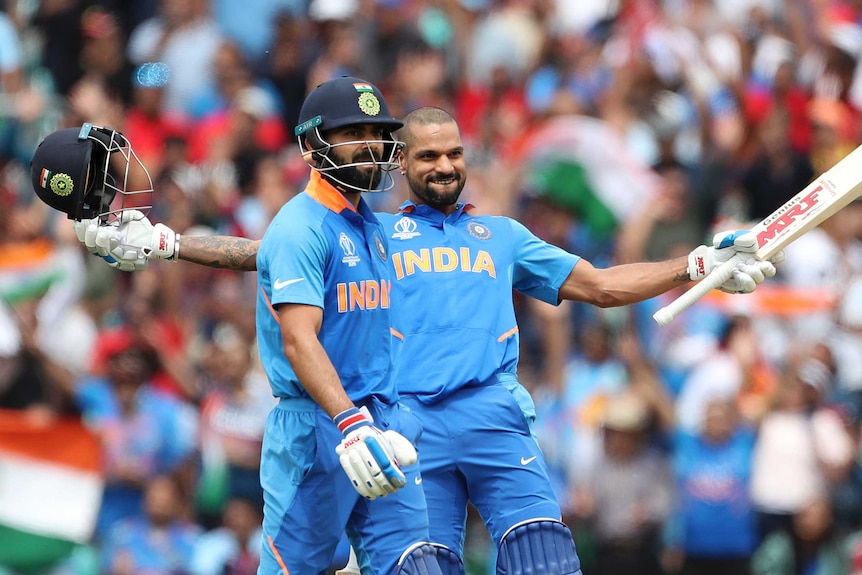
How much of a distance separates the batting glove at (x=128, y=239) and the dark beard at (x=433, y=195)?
119 centimetres

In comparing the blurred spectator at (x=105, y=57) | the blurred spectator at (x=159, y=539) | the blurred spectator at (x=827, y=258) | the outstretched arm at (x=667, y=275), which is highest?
the blurred spectator at (x=105, y=57)

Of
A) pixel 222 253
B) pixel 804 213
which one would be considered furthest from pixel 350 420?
pixel 804 213

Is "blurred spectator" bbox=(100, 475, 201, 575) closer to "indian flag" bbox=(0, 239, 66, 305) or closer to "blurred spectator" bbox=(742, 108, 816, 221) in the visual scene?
"indian flag" bbox=(0, 239, 66, 305)

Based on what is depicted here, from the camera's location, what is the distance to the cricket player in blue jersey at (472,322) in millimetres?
6531

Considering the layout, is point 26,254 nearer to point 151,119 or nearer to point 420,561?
point 151,119

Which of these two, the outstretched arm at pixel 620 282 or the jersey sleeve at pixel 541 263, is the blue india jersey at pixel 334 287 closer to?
the jersey sleeve at pixel 541 263

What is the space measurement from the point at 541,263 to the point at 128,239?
1.98 meters

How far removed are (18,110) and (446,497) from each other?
7.58m

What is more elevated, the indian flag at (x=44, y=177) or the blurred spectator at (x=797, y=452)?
the indian flag at (x=44, y=177)

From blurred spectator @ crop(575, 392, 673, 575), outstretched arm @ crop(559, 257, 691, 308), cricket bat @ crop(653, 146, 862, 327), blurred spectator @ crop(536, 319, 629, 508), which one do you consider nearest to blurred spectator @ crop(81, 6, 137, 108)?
blurred spectator @ crop(536, 319, 629, 508)

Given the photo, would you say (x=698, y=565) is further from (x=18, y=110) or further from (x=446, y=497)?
(x=18, y=110)

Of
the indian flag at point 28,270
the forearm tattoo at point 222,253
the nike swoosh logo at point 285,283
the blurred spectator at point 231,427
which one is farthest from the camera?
the indian flag at point 28,270

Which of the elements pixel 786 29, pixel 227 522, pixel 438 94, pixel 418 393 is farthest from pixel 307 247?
pixel 786 29

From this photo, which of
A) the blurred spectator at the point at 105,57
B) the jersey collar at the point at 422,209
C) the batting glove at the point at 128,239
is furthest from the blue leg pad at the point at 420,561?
the blurred spectator at the point at 105,57
